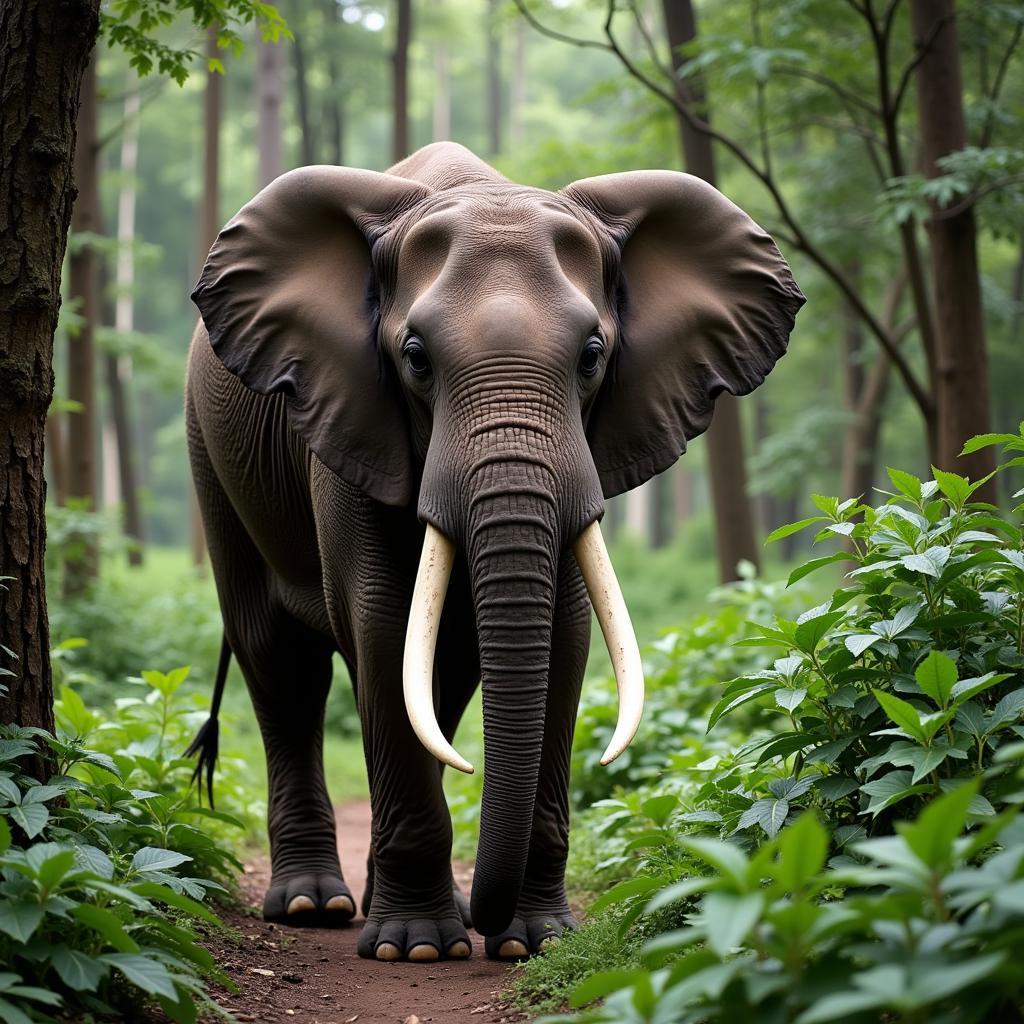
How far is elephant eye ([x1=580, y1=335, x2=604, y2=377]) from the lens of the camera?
16.5 ft

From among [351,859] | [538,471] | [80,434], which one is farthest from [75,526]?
[538,471]

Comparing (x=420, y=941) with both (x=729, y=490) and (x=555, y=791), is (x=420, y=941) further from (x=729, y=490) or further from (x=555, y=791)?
(x=729, y=490)

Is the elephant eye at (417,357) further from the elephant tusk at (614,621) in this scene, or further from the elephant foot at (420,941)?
the elephant foot at (420,941)

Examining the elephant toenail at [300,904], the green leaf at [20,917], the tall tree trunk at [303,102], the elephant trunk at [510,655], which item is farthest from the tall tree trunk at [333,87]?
the green leaf at [20,917]

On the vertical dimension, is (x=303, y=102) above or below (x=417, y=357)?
above

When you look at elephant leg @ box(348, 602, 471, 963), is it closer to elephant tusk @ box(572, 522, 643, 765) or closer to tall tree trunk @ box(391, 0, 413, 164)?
elephant tusk @ box(572, 522, 643, 765)

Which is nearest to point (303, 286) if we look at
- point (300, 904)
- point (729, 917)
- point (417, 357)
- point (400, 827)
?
point (417, 357)

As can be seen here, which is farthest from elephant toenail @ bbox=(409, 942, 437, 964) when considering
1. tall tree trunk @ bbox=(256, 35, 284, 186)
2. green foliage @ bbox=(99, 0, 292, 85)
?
tall tree trunk @ bbox=(256, 35, 284, 186)

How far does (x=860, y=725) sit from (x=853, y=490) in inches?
585

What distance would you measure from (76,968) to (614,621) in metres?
2.13

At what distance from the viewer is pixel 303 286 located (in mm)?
5531

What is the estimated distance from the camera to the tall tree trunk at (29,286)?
4.66 metres

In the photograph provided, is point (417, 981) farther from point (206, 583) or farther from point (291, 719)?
point (206, 583)

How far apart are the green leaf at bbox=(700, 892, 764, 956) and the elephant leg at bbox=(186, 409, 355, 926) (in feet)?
13.2
